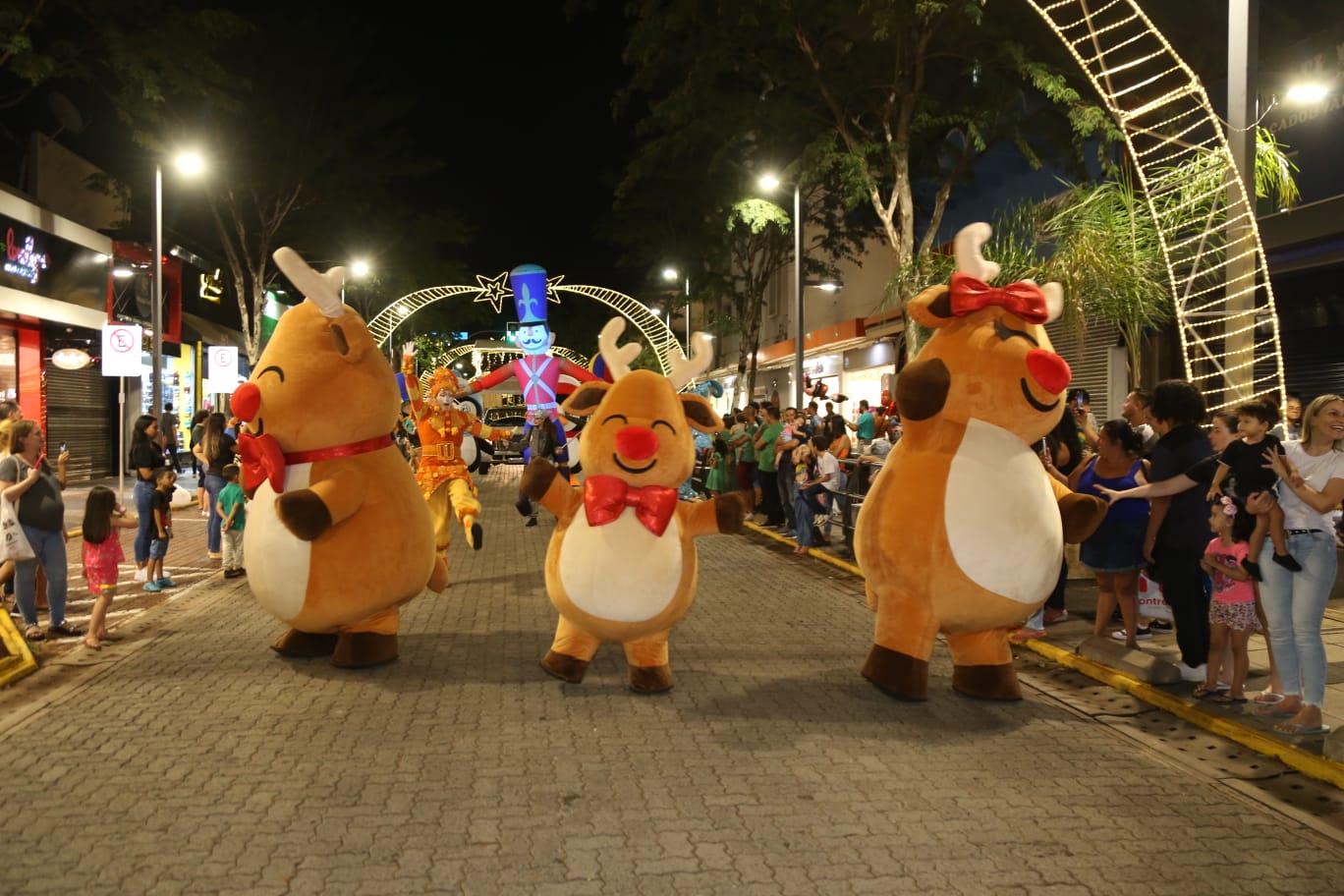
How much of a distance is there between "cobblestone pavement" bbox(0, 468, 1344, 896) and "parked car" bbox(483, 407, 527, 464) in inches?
1016

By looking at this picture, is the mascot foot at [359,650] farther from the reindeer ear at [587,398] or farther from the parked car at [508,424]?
the parked car at [508,424]

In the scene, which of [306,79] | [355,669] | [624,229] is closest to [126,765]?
[355,669]

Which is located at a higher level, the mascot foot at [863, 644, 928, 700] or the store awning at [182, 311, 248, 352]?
the store awning at [182, 311, 248, 352]

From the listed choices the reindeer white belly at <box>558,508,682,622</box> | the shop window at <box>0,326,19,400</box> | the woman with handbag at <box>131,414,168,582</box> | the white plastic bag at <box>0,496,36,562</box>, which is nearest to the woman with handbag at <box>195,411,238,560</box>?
the woman with handbag at <box>131,414,168,582</box>

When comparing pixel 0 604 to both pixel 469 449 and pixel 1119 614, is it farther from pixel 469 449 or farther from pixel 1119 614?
pixel 1119 614

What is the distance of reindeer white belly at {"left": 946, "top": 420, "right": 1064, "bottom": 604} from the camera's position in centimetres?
568

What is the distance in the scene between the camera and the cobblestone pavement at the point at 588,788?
3822 millimetres

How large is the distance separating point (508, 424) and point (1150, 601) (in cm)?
2919

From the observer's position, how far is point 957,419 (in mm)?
5906

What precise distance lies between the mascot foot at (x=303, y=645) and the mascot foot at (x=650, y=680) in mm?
2230

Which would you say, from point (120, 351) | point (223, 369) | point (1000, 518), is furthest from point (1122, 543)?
point (223, 369)

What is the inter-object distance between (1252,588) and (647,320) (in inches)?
638

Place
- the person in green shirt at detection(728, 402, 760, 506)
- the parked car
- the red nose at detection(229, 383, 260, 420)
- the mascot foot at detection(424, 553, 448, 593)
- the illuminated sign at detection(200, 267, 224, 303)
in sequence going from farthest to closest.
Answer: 1. the parked car
2. the illuminated sign at detection(200, 267, 224, 303)
3. the person in green shirt at detection(728, 402, 760, 506)
4. the mascot foot at detection(424, 553, 448, 593)
5. the red nose at detection(229, 383, 260, 420)

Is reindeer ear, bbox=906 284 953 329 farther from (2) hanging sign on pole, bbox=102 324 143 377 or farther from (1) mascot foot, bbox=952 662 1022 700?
(2) hanging sign on pole, bbox=102 324 143 377
